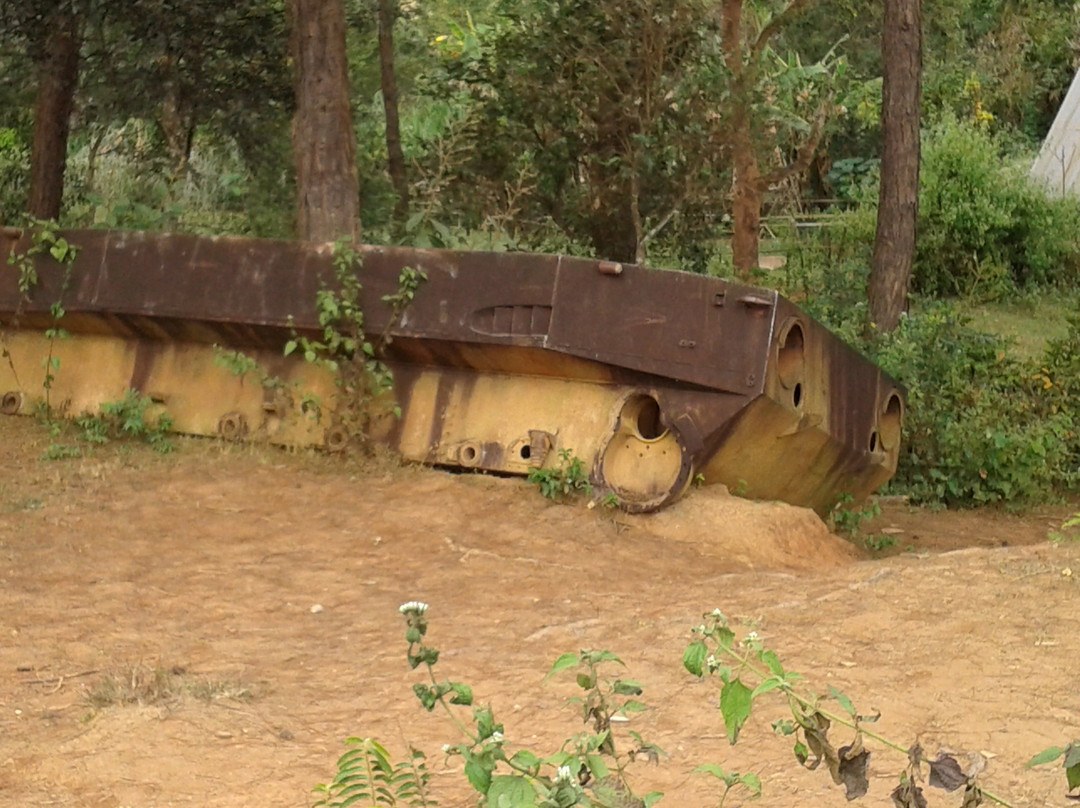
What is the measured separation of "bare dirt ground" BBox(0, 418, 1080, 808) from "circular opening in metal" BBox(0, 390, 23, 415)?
31cm

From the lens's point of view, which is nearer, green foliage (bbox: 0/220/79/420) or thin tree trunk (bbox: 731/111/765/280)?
green foliage (bbox: 0/220/79/420)

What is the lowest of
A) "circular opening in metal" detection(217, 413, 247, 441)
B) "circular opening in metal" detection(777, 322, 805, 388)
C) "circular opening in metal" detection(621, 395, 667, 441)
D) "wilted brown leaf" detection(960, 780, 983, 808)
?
"circular opening in metal" detection(217, 413, 247, 441)

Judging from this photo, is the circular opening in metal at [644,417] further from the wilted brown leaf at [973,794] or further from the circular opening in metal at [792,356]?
the wilted brown leaf at [973,794]

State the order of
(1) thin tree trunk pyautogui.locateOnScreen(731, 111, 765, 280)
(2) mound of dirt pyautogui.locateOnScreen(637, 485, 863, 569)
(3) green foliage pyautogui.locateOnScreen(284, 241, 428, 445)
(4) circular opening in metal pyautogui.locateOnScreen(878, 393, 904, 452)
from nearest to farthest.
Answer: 1. (2) mound of dirt pyautogui.locateOnScreen(637, 485, 863, 569)
2. (3) green foliage pyautogui.locateOnScreen(284, 241, 428, 445)
3. (4) circular opening in metal pyautogui.locateOnScreen(878, 393, 904, 452)
4. (1) thin tree trunk pyautogui.locateOnScreen(731, 111, 765, 280)

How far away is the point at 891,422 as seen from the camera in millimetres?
7695

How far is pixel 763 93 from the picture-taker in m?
12.4

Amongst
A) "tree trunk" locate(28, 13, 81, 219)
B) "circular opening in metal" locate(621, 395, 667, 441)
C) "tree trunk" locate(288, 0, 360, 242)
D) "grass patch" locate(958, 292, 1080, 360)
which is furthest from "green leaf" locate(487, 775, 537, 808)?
"grass patch" locate(958, 292, 1080, 360)


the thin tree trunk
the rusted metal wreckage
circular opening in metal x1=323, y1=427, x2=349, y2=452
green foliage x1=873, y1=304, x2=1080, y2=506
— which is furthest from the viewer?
the thin tree trunk

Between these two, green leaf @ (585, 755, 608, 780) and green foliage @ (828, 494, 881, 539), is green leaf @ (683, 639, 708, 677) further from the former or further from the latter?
green foliage @ (828, 494, 881, 539)

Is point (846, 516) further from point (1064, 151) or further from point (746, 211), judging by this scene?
point (1064, 151)

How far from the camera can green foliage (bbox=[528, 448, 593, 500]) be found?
6.08 meters

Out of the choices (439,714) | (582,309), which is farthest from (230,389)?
(439,714)

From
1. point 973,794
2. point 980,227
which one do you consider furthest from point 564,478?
point 980,227

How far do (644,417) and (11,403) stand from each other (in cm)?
340
